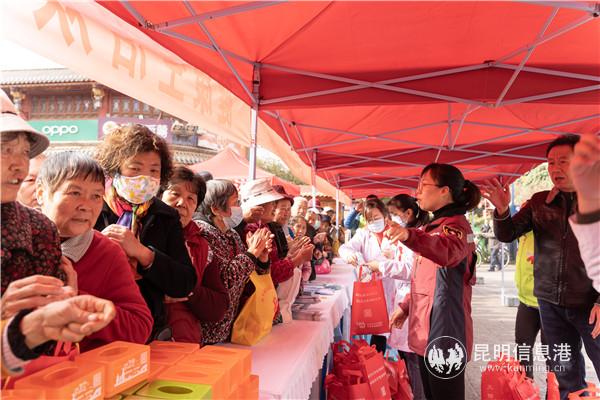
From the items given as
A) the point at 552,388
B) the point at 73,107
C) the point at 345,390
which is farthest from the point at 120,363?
the point at 73,107

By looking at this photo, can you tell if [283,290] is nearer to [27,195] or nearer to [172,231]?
[172,231]

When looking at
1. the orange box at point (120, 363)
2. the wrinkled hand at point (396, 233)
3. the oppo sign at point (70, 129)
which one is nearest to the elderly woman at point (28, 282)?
the orange box at point (120, 363)

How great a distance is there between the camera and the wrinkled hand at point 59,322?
631 mm

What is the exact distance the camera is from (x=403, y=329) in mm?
3027

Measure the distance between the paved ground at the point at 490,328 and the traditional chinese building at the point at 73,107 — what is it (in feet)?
45.8

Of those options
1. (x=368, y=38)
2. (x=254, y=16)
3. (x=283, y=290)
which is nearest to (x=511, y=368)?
(x=283, y=290)

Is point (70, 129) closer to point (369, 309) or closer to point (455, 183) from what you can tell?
point (369, 309)

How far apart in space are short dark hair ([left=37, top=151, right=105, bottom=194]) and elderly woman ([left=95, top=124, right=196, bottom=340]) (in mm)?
262

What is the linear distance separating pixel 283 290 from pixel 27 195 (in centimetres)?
135

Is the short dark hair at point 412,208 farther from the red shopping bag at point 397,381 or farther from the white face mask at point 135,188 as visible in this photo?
the white face mask at point 135,188

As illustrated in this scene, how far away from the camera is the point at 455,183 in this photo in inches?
84.4

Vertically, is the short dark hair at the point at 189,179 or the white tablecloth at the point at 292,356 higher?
the short dark hair at the point at 189,179

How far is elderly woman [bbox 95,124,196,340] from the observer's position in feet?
4.38

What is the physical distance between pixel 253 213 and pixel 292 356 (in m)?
0.92
